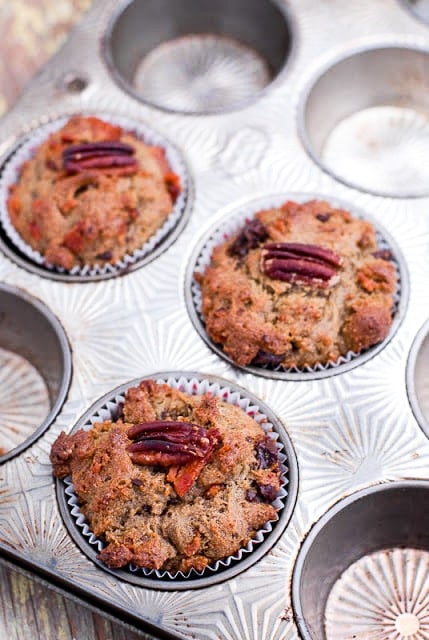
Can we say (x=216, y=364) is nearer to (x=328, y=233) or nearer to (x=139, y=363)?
(x=139, y=363)

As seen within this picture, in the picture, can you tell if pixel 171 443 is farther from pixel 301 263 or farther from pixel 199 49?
pixel 199 49

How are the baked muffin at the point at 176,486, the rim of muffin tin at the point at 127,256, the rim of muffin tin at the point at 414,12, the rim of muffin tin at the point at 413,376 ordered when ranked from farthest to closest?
1. the rim of muffin tin at the point at 414,12
2. the rim of muffin tin at the point at 127,256
3. the rim of muffin tin at the point at 413,376
4. the baked muffin at the point at 176,486

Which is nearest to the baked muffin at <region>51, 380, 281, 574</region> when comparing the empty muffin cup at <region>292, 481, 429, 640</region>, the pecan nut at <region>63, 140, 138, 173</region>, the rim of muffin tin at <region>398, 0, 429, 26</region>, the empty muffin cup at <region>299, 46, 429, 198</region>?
the empty muffin cup at <region>292, 481, 429, 640</region>

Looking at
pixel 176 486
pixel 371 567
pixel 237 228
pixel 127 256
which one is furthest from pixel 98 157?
pixel 371 567

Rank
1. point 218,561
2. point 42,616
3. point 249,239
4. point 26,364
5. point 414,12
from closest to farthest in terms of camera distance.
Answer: point 218,561, point 42,616, point 249,239, point 26,364, point 414,12

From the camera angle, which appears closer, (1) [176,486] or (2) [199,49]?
(1) [176,486]

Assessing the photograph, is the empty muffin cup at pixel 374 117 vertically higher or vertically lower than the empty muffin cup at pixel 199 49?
lower

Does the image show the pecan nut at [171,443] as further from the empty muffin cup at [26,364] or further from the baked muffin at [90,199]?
the baked muffin at [90,199]

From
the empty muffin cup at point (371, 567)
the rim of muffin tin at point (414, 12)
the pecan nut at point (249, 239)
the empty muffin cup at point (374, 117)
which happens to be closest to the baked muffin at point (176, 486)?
the empty muffin cup at point (371, 567)
